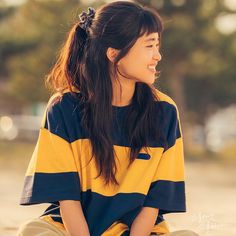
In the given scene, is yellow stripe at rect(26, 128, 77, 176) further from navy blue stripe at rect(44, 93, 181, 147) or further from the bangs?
the bangs

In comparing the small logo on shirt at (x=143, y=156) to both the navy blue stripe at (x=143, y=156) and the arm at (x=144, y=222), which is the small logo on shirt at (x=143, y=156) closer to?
the navy blue stripe at (x=143, y=156)

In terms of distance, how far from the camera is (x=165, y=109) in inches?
119

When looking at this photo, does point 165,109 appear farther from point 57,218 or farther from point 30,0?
point 30,0

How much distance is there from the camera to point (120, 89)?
117 inches

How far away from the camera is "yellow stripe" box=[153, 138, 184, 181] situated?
292cm

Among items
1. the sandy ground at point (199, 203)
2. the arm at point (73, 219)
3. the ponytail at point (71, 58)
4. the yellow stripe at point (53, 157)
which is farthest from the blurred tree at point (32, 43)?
the arm at point (73, 219)

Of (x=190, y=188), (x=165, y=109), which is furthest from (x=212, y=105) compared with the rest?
(x=165, y=109)

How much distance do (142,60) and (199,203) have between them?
186 inches

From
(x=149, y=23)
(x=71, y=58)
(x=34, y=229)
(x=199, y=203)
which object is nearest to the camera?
(x=34, y=229)

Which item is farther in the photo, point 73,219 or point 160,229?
point 160,229

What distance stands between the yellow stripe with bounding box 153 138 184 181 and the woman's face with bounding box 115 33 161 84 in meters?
0.30

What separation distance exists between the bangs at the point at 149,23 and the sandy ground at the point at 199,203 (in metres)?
1.72

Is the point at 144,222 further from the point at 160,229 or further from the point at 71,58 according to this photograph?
the point at 71,58

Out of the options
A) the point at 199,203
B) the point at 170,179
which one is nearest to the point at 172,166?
the point at 170,179
